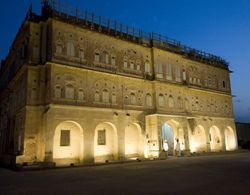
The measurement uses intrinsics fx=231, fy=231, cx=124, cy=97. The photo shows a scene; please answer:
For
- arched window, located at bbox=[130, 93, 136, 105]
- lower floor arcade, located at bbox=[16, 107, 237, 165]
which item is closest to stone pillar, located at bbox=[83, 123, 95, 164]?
lower floor arcade, located at bbox=[16, 107, 237, 165]

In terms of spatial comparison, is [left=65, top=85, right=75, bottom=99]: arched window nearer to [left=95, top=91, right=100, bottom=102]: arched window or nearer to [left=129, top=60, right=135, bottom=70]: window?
[left=95, top=91, right=100, bottom=102]: arched window

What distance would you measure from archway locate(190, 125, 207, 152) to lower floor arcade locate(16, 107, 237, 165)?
0.13m

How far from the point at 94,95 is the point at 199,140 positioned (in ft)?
56.6

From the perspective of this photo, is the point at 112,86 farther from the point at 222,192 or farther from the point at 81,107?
the point at 222,192

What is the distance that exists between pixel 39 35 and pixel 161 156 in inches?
687

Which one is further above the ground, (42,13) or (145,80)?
(42,13)

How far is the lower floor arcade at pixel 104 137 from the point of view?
1970 centimetres

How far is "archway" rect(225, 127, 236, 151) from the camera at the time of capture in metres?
36.1

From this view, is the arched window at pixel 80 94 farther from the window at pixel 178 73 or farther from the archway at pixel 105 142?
the window at pixel 178 73

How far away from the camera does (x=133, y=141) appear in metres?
25.6

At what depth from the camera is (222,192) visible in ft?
26.8

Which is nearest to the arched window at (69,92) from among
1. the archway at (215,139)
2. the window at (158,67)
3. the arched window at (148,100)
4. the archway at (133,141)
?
the archway at (133,141)

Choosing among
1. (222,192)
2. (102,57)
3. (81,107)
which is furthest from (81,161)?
(222,192)

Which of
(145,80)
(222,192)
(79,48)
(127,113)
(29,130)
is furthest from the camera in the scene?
(145,80)
